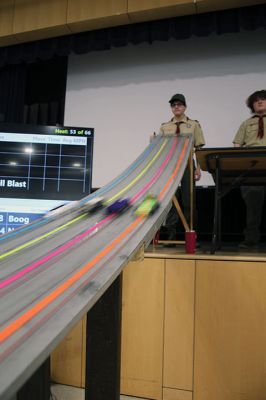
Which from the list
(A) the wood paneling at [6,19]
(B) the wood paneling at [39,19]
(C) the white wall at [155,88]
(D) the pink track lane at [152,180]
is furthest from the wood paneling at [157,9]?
(D) the pink track lane at [152,180]

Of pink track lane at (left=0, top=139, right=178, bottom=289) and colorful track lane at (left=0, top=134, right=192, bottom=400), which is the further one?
pink track lane at (left=0, top=139, right=178, bottom=289)

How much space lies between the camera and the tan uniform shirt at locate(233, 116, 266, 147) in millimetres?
2446

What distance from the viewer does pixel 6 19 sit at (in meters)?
3.82

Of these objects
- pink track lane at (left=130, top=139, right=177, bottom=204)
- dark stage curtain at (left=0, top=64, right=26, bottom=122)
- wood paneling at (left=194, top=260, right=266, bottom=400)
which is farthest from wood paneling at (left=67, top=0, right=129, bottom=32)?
wood paneling at (left=194, top=260, right=266, bottom=400)

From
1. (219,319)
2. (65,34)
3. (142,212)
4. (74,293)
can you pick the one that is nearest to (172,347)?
(219,319)

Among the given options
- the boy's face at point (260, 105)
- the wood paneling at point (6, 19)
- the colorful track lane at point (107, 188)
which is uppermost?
the wood paneling at point (6, 19)

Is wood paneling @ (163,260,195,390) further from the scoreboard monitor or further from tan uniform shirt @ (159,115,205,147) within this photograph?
tan uniform shirt @ (159,115,205,147)

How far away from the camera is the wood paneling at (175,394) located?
1421mm

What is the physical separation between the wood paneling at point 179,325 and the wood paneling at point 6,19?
11.4 ft

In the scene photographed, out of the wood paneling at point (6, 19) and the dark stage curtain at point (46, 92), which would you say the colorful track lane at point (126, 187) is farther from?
the wood paneling at point (6, 19)

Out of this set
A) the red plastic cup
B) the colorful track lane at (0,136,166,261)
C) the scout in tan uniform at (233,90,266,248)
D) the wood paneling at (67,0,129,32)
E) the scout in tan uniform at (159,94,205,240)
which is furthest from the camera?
the wood paneling at (67,0,129,32)

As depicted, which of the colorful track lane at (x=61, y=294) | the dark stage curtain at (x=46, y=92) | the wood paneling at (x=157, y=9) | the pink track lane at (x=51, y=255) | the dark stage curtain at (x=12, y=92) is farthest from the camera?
the dark stage curtain at (x=12, y=92)

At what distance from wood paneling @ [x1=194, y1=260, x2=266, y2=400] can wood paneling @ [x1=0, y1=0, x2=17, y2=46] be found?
3.58 metres

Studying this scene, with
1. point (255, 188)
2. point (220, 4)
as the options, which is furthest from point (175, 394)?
point (220, 4)
